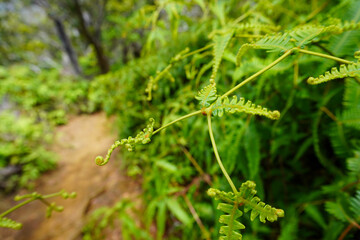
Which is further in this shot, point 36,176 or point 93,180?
point 36,176

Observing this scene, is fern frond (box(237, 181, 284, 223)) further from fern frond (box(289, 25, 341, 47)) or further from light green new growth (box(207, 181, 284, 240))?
fern frond (box(289, 25, 341, 47))

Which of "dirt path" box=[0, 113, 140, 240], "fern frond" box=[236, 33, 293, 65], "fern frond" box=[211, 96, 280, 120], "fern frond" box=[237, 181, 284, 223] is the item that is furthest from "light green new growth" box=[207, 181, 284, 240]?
"dirt path" box=[0, 113, 140, 240]

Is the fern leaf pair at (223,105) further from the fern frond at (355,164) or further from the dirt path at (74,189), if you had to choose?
the dirt path at (74,189)

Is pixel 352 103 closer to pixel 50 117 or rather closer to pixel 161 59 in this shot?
pixel 161 59

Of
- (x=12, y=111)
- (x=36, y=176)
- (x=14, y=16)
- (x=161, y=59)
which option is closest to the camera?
(x=161, y=59)

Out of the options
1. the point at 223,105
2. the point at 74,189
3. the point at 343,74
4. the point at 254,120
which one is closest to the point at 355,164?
the point at 254,120

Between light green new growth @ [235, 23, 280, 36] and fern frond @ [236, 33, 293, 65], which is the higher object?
light green new growth @ [235, 23, 280, 36]

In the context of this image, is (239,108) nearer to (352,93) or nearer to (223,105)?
(223,105)

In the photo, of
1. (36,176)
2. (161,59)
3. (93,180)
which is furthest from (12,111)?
(161,59)

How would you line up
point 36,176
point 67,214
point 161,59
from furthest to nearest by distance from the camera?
1. point 36,176
2. point 67,214
3. point 161,59
